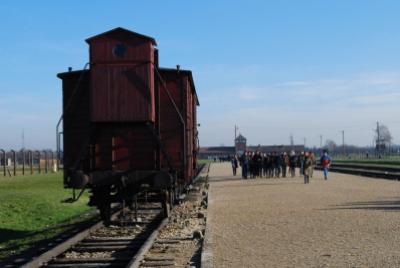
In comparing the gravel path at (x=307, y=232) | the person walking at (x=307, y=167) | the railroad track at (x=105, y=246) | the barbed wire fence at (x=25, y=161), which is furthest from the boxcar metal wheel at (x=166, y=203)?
the barbed wire fence at (x=25, y=161)

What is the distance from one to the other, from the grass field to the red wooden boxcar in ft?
6.15

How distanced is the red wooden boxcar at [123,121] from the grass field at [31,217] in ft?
6.15

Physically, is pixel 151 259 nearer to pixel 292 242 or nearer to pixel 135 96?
pixel 292 242

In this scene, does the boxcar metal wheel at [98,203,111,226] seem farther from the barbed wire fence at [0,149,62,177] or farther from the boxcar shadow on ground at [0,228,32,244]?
the barbed wire fence at [0,149,62,177]

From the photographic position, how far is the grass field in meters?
14.3

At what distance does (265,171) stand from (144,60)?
2641cm

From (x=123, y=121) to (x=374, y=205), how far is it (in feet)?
26.6

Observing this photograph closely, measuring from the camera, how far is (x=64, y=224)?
16.8 m

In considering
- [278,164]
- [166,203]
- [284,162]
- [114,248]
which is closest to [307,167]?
[284,162]

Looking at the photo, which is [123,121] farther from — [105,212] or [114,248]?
[114,248]

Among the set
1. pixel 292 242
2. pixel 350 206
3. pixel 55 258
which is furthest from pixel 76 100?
pixel 350 206

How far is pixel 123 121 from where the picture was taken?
13.3 m

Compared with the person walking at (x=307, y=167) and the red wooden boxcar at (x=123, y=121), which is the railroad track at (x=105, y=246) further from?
→ the person walking at (x=307, y=167)

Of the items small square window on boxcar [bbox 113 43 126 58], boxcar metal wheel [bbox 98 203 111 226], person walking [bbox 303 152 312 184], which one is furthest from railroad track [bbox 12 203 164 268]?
person walking [bbox 303 152 312 184]
